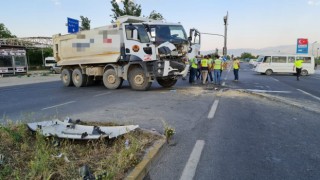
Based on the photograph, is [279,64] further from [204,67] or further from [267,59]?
[204,67]

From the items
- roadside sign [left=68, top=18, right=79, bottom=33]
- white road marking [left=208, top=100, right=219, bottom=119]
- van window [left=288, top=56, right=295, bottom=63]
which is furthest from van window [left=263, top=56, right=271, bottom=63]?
white road marking [left=208, top=100, right=219, bottom=119]

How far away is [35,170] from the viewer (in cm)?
384

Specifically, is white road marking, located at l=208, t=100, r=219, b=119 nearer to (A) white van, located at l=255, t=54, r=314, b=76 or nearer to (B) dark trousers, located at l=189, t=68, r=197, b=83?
(B) dark trousers, located at l=189, t=68, r=197, b=83

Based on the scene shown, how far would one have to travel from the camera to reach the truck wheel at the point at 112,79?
15875mm

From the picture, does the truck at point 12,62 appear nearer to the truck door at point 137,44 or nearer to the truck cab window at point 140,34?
the truck door at point 137,44

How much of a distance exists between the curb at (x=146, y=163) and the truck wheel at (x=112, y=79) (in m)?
10.6

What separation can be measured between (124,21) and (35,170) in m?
12.0

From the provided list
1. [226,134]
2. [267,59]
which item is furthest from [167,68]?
[267,59]

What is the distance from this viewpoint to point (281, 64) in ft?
102

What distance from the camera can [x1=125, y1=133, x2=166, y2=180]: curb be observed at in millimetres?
4020

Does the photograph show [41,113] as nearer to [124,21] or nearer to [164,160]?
[164,160]

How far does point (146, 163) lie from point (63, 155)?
3.78 ft

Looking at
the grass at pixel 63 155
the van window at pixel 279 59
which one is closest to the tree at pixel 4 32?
the van window at pixel 279 59

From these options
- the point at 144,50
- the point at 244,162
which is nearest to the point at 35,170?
the point at 244,162
